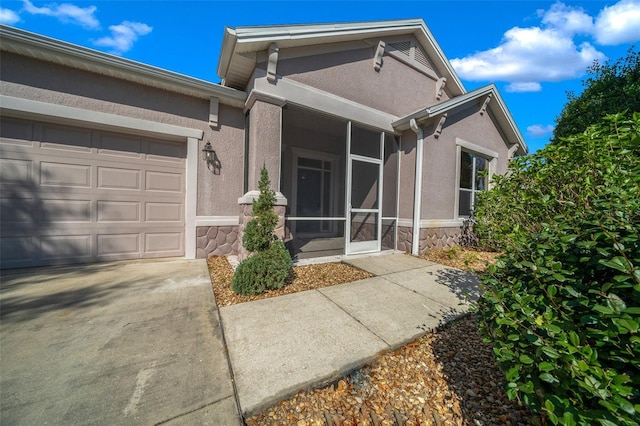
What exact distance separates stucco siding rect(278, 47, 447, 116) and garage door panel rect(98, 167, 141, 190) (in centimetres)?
349

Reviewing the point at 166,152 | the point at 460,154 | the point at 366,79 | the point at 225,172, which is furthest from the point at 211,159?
the point at 460,154

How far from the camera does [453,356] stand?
210cm

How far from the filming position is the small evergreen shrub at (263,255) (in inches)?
129

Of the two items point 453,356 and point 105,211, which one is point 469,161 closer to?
point 453,356

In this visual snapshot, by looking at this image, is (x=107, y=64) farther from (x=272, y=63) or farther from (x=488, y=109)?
(x=488, y=109)

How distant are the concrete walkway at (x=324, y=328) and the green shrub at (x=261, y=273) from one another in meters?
0.28

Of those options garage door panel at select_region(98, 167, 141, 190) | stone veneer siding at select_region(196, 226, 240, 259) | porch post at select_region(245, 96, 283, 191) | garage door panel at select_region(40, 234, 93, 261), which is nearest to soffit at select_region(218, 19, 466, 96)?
porch post at select_region(245, 96, 283, 191)

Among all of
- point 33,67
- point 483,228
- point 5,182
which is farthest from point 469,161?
point 5,182

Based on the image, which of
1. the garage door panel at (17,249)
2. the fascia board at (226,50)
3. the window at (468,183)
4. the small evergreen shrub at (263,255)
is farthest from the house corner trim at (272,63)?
the window at (468,183)

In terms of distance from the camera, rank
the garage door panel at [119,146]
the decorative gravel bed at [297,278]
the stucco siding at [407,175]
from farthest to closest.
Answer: the stucco siding at [407,175] → the garage door panel at [119,146] → the decorative gravel bed at [297,278]

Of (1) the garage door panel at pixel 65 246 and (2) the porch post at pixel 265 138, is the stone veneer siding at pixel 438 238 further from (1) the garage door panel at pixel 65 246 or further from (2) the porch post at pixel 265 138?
(1) the garage door panel at pixel 65 246

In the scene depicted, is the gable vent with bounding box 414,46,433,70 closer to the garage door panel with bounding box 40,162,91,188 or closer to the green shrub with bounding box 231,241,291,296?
the green shrub with bounding box 231,241,291,296

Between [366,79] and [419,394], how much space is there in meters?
5.89

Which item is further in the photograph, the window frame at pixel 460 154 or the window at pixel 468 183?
the window at pixel 468 183
